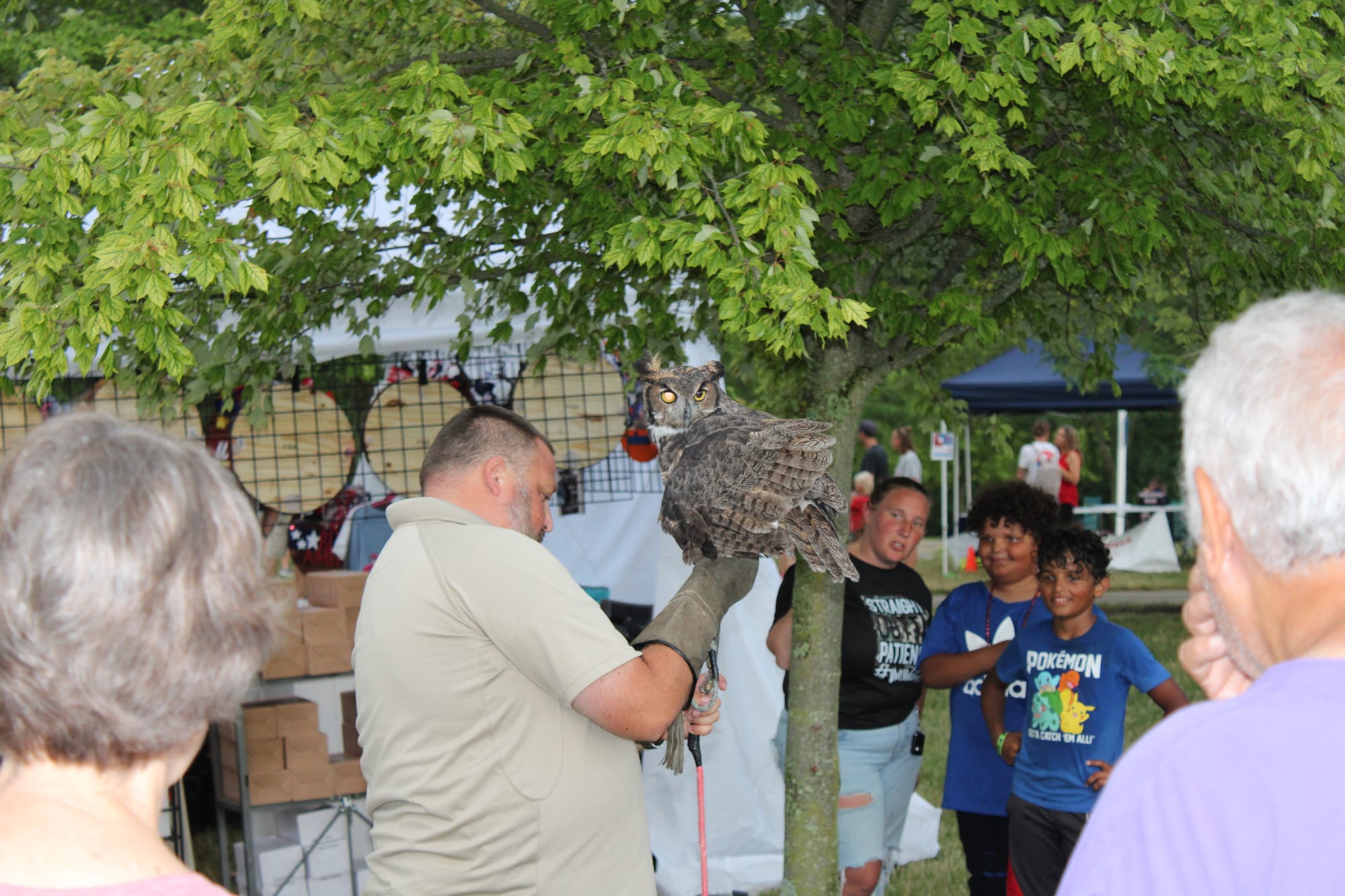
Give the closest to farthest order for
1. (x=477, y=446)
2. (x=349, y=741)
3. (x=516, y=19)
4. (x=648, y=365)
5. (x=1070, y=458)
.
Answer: (x=477, y=446), (x=648, y=365), (x=516, y=19), (x=349, y=741), (x=1070, y=458)

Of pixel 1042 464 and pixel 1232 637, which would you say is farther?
pixel 1042 464

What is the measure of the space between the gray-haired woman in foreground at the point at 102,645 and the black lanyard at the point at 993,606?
319 centimetres

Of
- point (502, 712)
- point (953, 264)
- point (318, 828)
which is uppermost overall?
point (953, 264)

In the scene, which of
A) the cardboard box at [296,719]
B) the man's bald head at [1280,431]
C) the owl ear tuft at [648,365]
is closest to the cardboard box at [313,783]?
the cardboard box at [296,719]

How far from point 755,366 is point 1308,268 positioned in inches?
104

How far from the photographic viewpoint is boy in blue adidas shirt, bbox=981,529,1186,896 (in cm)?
320

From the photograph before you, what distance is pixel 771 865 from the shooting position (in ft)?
16.8

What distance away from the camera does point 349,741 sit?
480cm

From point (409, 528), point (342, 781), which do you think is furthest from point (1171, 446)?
point (409, 528)

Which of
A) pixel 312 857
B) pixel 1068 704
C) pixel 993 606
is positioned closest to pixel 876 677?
pixel 993 606

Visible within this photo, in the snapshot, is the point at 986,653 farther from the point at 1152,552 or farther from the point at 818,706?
the point at 1152,552

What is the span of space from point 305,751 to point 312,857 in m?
0.44

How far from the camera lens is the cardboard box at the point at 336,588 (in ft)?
15.4

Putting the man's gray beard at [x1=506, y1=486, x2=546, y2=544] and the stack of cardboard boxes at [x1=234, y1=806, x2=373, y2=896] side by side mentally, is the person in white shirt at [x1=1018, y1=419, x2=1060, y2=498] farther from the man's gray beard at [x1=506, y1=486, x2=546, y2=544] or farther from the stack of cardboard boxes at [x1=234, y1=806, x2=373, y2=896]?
the man's gray beard at [x1=506, y1=486, x2=546, y2=544]
